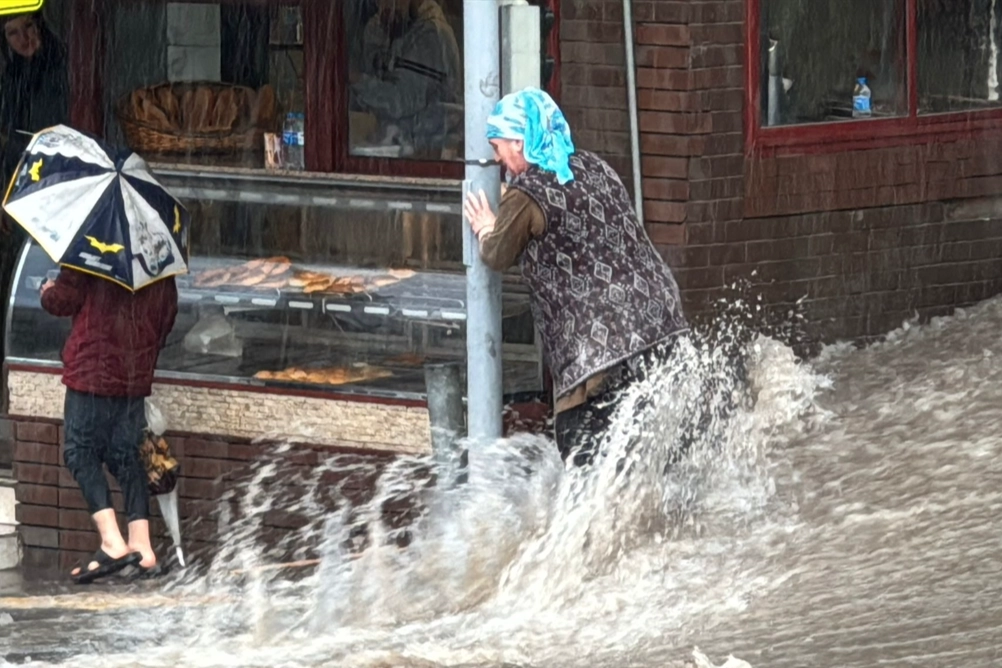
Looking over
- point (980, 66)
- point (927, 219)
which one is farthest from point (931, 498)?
point (980, 66)

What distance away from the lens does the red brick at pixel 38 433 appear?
32.4 ft

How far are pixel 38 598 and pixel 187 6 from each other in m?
3.78

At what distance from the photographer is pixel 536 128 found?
24.6 ft

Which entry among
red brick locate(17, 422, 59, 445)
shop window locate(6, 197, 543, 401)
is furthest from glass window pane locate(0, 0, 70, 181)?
shop window locate(6, 197, 543, 401)

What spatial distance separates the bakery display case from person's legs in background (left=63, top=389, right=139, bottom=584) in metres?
0.67

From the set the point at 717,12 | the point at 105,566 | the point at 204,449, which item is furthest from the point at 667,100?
the point at 105,566

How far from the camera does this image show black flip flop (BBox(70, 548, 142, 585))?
362 inches

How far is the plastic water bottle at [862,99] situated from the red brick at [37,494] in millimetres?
4375

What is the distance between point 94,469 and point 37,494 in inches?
38.3

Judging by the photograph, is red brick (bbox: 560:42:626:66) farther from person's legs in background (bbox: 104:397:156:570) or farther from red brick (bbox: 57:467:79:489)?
red brick (bbox: 57:467:79:489)

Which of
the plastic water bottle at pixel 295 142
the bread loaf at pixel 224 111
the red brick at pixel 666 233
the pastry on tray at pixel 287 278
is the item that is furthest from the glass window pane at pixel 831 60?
the bread loaf at pixel 224 111

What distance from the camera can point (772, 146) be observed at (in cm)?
1004

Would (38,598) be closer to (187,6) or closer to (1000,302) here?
(187,6)

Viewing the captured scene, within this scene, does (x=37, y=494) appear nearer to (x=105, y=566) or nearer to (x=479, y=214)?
(x=105, y=566)
